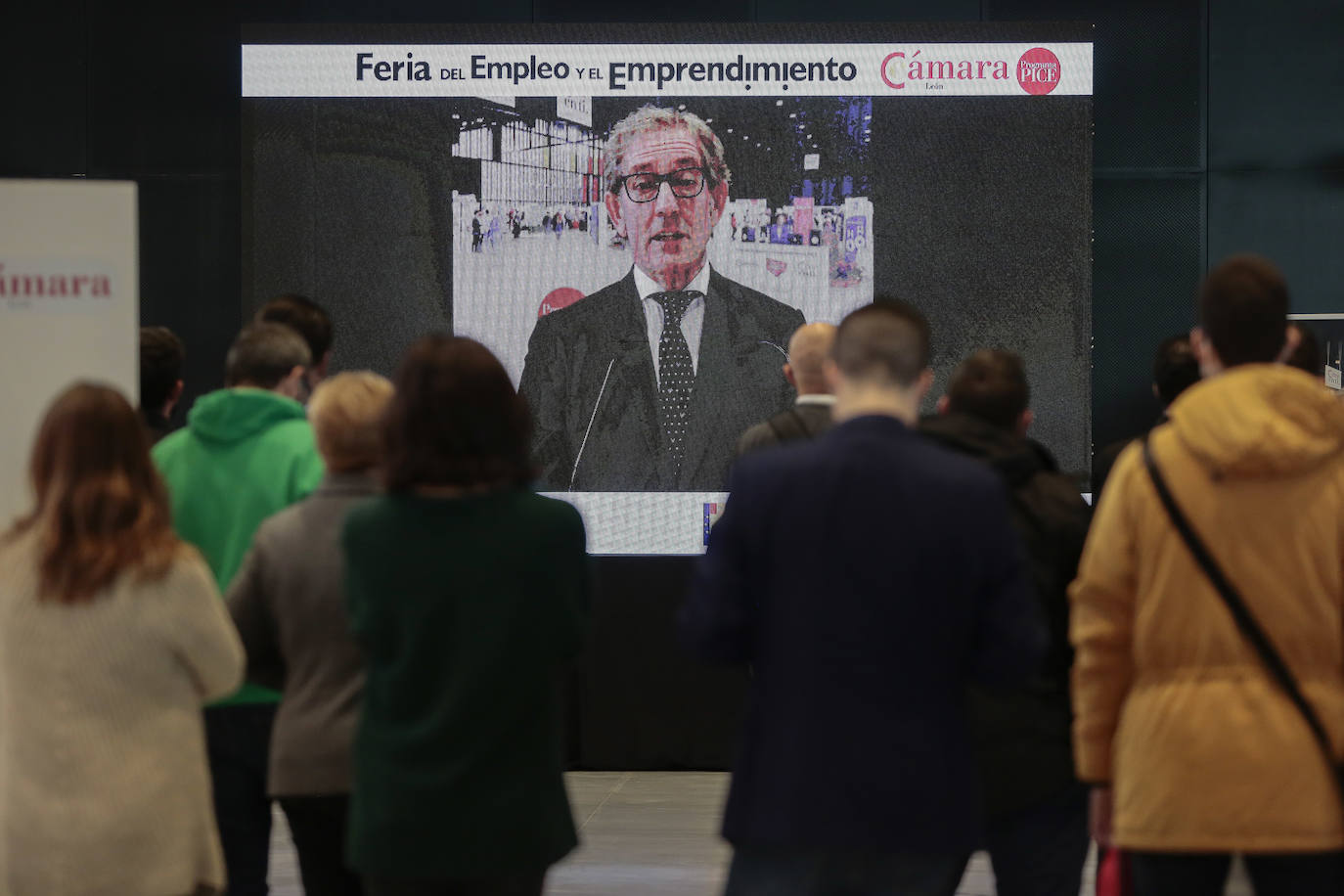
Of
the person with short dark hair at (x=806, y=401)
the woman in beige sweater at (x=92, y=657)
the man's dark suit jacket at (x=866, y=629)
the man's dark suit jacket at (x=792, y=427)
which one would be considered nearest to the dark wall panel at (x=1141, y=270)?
the person with short dark hair at (x=806, y=401)

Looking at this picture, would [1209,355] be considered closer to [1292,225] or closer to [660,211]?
[660,211]

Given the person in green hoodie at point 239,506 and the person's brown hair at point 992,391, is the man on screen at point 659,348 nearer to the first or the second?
the person in green hoodie at point 239,506

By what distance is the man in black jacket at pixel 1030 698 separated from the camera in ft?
8.66

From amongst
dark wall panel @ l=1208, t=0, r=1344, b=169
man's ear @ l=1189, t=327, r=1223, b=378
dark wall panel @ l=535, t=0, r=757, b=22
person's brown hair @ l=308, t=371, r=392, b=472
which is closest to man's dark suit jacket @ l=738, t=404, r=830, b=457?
person's brown hair @ l=308, t=371, r=392, b=472

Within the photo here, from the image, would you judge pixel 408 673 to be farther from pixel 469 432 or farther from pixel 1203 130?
pixel 1203 130

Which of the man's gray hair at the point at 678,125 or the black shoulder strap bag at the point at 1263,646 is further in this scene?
the man's gray hair at the point at 678,125

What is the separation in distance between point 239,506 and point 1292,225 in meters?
4.90

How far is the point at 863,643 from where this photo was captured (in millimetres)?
2041

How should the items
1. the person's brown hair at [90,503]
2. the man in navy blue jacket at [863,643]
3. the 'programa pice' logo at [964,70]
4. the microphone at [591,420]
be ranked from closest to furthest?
the man in navy blue jacket at [863,643]
the person's brown hair at [90,503]
the 'programa pice' logo at [964,70]
the microphone at [591,420]

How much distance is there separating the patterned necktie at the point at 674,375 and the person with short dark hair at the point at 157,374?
2.75 meters

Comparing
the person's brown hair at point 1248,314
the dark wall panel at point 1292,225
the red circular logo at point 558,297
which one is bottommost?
the person's brown hair at point 1248,314

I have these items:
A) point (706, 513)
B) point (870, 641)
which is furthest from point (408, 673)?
point (706, 513)

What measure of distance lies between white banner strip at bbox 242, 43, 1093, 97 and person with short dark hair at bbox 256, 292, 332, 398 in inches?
111

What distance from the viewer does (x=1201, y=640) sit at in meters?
2.12
